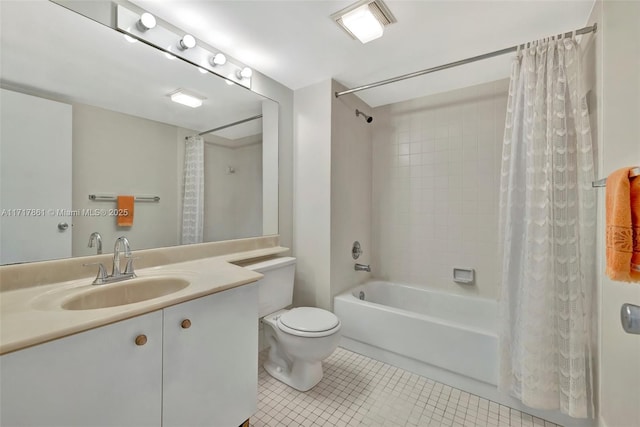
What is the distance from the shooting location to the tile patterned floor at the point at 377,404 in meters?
1.42

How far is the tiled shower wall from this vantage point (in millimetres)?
2223

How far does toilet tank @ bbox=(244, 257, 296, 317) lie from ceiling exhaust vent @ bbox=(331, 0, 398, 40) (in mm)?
1563

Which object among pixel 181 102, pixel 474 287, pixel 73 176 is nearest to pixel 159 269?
pixel 73 176

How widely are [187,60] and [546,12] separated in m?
2.04

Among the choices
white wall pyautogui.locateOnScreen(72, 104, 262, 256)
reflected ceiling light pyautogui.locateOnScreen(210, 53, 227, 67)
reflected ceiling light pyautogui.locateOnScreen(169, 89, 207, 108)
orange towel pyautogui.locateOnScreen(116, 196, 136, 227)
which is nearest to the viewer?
white wall pyautogui.locateOnScreen(72, 104, 262, 256)

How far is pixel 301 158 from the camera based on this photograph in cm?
233

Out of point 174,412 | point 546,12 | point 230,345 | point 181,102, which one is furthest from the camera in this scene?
point 181,102

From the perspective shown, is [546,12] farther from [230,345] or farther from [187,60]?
[230,345]

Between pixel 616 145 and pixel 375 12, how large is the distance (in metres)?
1.29

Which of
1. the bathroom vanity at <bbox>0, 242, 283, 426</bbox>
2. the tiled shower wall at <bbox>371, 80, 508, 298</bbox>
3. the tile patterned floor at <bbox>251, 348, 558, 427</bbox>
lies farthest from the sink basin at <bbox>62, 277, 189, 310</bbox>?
the tiled shower wall at <bbox>371, 80, 508, 298</bbox>

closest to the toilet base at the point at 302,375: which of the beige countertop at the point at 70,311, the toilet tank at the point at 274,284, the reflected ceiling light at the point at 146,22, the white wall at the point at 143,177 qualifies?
the toilet tank at the point at 274,284

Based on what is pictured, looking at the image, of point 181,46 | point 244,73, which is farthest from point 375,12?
point 181,46

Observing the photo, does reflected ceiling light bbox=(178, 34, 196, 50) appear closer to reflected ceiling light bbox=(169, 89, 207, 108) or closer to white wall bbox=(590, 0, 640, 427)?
reflected ceiling light bbox=(169, 89, 207, 108)

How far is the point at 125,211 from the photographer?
4.62 feet
